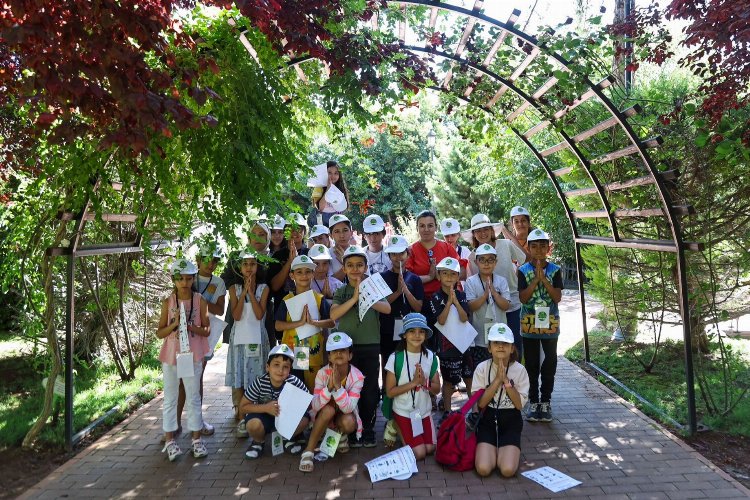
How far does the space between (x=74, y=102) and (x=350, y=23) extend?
2103mm

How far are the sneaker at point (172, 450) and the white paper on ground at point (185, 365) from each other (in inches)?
20.9

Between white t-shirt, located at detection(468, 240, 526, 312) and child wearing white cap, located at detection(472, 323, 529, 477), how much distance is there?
1.22 metres

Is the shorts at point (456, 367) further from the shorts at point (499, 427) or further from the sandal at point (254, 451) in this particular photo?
the sandal at point (254, 451)

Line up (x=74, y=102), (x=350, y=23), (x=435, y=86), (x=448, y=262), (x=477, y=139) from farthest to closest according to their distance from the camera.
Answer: (x=477, y=139), (x=435, y=86), (x=448, y=262), (x=350, y=23), (x=74, y=102)

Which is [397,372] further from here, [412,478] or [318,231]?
[318,231]

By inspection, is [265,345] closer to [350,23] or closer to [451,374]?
[451,374]

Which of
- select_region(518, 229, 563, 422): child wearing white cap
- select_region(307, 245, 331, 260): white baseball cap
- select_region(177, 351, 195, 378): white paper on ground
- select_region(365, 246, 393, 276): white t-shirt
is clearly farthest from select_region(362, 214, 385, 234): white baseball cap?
select_region(177, 351, 195, 378): white paper on ground

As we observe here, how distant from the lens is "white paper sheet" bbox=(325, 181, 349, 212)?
6.25 metres

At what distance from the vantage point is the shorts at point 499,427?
438 centimetres

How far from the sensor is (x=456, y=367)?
5203 millimetres

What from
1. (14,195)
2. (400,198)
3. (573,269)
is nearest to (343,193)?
(14,195)

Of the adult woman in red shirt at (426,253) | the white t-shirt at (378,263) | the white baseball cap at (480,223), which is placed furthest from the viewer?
A: the white baseball cap at (480,223)

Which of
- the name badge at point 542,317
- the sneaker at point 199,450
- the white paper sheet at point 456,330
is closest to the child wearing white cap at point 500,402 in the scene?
the white paper sheet at point 456,330

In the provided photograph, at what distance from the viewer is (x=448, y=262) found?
4.97 meters
